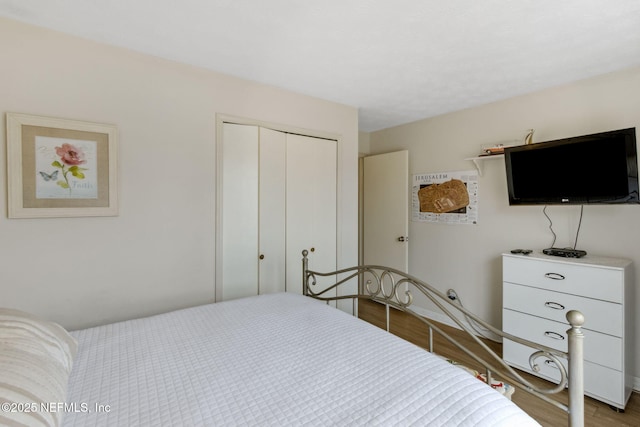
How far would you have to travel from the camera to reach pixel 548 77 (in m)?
2.37

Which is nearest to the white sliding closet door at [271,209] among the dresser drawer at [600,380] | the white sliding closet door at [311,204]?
the white sliding closet door at [311,204]

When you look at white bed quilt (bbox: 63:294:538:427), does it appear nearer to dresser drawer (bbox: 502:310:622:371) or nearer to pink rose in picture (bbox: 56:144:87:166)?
pink rose in picture (bbox: 56:144:87:166)

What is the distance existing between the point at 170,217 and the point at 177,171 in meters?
0.34

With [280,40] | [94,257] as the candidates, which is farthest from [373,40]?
[94,257]

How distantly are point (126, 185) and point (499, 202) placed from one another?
3272 mm

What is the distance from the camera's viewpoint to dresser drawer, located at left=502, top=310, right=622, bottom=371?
1.98 metres

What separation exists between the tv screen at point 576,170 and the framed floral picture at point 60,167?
3143mm

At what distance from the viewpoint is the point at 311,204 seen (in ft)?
9.48

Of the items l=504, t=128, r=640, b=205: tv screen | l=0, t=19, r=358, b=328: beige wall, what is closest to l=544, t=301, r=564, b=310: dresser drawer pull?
l=504, t=128, r=640, b=205: tv screen

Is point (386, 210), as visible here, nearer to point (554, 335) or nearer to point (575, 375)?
point (554, 335)

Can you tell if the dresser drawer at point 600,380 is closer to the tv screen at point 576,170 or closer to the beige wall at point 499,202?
the beige wall at point 499,202

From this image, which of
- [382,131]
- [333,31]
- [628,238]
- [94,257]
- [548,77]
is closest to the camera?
[333,31]

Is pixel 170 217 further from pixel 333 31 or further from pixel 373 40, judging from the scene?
pixel 373 40

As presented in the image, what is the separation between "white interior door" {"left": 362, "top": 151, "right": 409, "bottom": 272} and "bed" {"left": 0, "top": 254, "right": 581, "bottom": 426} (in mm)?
2351
